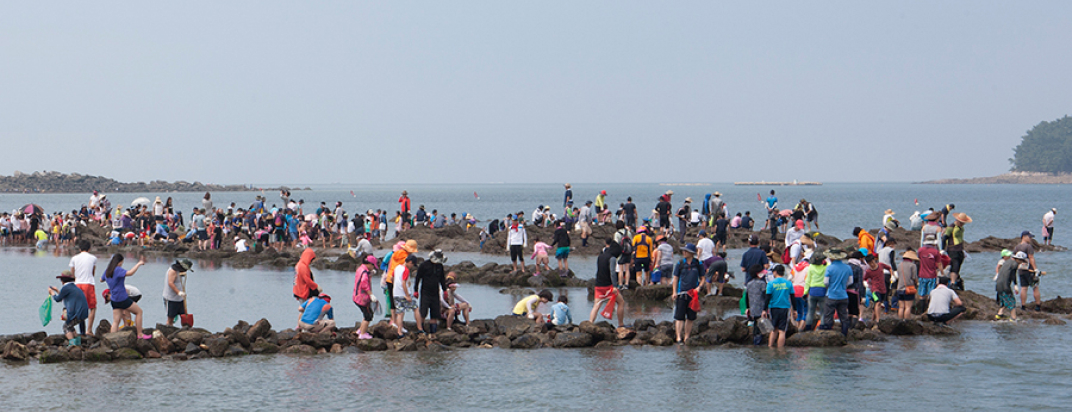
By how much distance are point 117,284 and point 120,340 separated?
89cm

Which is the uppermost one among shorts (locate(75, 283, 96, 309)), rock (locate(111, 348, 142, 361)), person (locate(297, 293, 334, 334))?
shorts (locate(75, 283, 96, 309))

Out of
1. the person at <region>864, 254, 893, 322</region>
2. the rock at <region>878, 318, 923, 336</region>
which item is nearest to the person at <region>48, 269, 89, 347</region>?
the rock at <region>878, 318, 923, 336</region>

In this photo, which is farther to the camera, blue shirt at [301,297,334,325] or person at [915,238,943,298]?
person at [915,238,943,298]

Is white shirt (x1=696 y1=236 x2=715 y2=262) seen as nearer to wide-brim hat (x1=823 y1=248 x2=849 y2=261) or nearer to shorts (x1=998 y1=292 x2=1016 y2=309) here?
wide-brim hat (x1=823 y1=248 x2=849 y2=261)

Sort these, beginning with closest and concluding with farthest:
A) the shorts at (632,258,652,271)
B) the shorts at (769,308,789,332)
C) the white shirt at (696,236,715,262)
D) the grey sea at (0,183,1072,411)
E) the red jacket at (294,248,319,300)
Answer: the grey sea at (0,183,1072,411) < the shorts at (769,308,789,332) < the red jacket at (294,248,319,300) < the white shirt at (696,236,715,262) < the shorts at (632,258,652,271)

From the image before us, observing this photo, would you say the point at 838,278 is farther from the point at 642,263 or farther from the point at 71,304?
the point at 71,304

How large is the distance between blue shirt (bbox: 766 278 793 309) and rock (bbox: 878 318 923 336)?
2.80 metres

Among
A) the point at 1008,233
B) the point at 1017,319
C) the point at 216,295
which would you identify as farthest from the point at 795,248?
the point at 1008,233

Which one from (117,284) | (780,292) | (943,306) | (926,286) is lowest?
(943,306)

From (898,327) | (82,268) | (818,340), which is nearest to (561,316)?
(818,340)

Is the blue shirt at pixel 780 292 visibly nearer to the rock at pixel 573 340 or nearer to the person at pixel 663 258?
the rock at pixel 573 340

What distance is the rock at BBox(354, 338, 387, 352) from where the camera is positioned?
44.7 ft

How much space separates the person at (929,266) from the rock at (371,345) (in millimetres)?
10820

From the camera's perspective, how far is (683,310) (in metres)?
14.0
